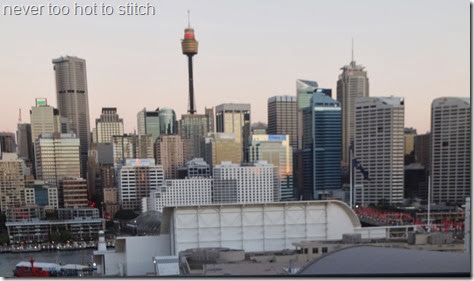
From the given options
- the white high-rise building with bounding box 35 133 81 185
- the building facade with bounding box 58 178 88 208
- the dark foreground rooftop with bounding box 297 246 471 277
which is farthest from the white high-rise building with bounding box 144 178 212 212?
the dark foreground rooftop with bounding box 297 246 471 277

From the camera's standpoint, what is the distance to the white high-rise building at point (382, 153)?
10.2 m

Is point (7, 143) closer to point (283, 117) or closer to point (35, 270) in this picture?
point (35, 270)

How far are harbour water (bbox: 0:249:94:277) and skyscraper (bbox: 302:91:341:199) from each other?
6.57 meters

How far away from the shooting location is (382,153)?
10375 mm

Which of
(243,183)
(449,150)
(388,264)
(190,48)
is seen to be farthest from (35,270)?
(190,48)

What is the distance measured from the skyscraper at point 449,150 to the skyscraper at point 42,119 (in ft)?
39.4

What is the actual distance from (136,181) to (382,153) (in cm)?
725

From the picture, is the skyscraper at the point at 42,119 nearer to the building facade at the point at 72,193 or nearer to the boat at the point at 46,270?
the building facade at the point at 72,193

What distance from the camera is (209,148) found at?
13.6m

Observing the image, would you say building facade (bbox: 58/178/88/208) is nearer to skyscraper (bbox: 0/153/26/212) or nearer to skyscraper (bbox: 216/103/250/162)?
skyscraper (bbox: 0/153/26/212)

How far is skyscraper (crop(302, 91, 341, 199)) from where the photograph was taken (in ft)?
38.1

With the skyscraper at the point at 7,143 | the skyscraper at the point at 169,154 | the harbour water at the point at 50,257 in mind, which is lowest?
the harbour water at the point at 50,257

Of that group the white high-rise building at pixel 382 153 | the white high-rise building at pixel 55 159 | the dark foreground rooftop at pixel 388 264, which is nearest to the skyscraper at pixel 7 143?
the white high-rise building at pixel 55 159

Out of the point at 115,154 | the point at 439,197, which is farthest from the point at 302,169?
the point at 115,154
